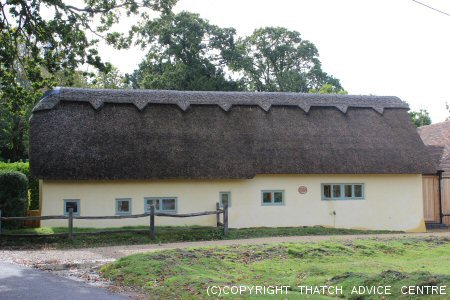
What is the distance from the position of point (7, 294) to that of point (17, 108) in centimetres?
1114

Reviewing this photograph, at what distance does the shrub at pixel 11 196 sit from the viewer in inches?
832

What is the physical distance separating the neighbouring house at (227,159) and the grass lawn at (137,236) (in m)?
1.60

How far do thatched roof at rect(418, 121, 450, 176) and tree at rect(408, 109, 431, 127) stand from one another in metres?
20.1

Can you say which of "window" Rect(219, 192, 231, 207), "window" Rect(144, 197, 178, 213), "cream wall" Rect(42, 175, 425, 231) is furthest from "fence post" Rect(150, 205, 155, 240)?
"window" Rect(219, 192, 231, 207)

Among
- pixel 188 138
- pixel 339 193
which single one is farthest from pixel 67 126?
pixel 339 193

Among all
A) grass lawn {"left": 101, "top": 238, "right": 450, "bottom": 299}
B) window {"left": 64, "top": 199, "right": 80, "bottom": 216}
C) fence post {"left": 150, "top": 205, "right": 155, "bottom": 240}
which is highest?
window {"left": 64, "top": 199, "right": 80, "bottom": 216}

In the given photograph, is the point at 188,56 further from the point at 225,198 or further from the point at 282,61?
the point at 225,198

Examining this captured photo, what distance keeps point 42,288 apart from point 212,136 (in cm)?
1383

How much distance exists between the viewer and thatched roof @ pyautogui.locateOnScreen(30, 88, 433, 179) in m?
22.7

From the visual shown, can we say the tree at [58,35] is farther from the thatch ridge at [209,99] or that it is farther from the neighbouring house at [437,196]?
the neighbouring house at [437,196]

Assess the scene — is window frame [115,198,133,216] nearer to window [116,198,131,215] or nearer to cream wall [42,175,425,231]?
window [116,198,131,215]

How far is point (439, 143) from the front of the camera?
104ft

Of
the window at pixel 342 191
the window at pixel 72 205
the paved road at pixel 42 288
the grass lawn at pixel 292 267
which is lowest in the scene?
the paved road at pixel 42 288

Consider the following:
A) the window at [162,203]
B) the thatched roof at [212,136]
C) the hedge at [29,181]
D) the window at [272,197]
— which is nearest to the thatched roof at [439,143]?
the thatched roof at [212,136]
